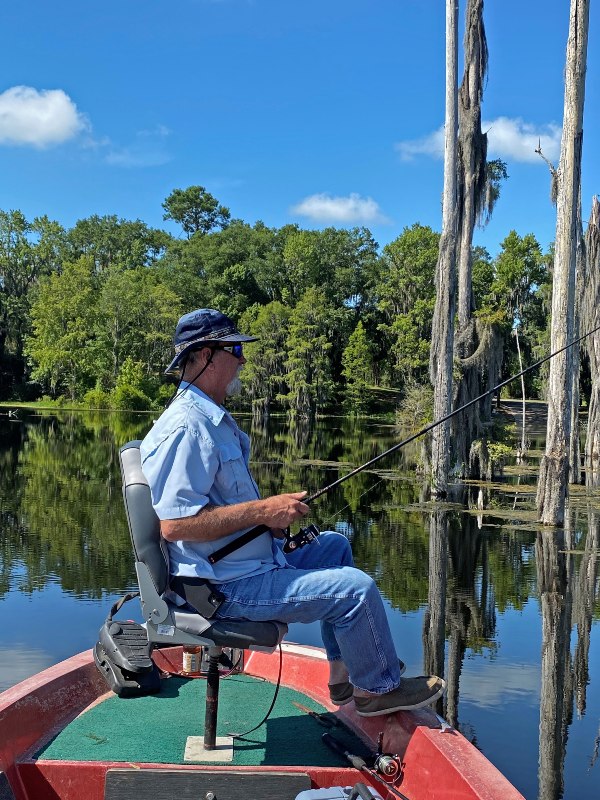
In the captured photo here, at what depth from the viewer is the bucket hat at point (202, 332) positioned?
12.0ft

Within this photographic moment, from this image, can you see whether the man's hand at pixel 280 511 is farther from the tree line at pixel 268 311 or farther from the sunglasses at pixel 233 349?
the tree line at pixel 268 311

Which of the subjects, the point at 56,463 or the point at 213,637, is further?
the point at 56,463

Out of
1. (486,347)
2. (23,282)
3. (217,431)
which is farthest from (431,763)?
(23,282)

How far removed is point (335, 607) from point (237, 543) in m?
0.46

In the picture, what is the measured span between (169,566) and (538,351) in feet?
135

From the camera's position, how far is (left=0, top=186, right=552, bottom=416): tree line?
58.4 m

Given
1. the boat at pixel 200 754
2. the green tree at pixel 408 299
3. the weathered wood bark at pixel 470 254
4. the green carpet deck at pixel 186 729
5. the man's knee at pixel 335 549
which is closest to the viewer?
the boat at pixel 200 754

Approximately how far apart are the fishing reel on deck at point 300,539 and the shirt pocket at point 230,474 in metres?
0.46

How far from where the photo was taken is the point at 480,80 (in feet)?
82.1

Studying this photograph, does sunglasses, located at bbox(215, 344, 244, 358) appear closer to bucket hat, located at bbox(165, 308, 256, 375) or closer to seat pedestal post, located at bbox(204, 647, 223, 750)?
bucket hat, located at bbox(165, 308, 256, 375)

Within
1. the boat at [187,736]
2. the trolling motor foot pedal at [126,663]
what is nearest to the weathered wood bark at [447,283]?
the boat at [187,736]

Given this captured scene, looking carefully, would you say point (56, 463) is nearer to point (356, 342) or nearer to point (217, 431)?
point (217, 431)

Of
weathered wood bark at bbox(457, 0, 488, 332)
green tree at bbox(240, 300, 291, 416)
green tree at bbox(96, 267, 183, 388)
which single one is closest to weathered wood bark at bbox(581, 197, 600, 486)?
weathered wood bark at bbox(457, 0, 488, 332)

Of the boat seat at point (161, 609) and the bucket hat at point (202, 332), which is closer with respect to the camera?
the boat seat at point (161, 609)
